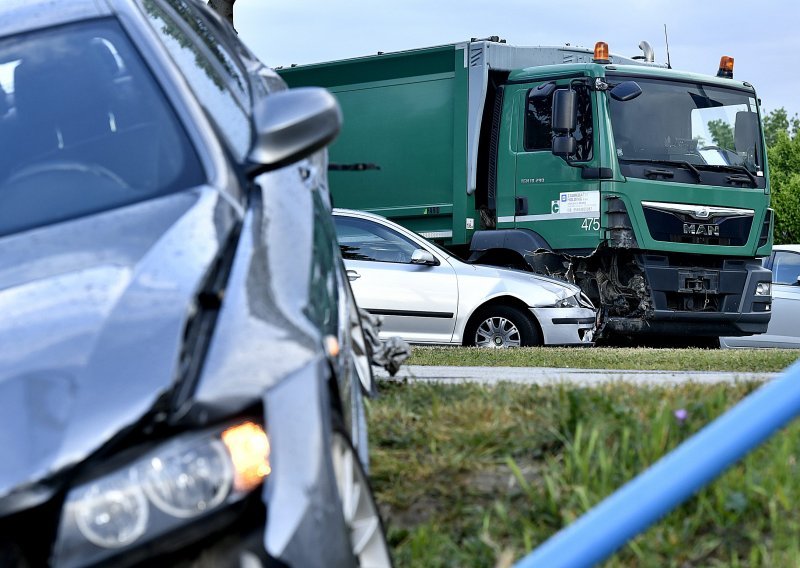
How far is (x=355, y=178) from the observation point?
585 inches

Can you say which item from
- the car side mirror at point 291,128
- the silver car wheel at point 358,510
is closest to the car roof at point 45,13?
the car side mirror at point 291,128

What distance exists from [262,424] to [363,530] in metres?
0.40

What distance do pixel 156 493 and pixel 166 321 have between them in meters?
0.36

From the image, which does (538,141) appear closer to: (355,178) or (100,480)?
(355,178)

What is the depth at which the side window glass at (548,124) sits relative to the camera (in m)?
12.7

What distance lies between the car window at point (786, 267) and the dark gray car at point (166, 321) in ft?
44.8

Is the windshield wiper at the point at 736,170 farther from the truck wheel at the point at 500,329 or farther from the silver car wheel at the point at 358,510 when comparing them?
the silver car wheel at the point at 358,510

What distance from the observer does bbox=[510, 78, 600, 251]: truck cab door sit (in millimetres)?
12727

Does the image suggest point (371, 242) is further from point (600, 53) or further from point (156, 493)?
point (156, 493)

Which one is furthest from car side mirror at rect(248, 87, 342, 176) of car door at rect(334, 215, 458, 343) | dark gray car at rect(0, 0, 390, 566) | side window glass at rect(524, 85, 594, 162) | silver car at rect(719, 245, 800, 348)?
silver car at rect(719, 245, 800, 348)

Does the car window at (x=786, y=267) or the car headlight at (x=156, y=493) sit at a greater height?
the car headlight at (x=156, y=493)

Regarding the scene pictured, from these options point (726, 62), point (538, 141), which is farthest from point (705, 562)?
point (726, 62)

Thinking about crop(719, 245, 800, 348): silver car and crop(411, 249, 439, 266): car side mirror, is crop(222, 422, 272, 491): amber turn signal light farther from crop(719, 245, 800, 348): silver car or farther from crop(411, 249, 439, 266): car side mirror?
crop(719, 245, 800, 348): silver car

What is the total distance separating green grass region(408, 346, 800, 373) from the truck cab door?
7.45 feet
